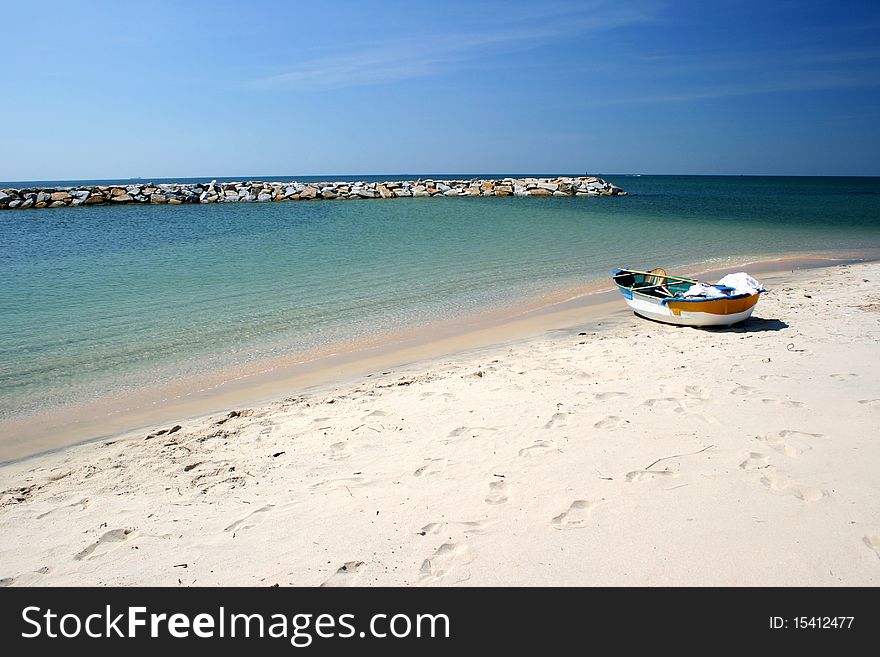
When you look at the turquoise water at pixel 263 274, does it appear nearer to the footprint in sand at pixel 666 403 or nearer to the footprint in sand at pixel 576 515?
the footprint in sand at pixel 666 403

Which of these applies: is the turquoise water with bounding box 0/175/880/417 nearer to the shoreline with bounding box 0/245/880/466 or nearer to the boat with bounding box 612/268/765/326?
the shoreline with bounding box 0/245/880/466

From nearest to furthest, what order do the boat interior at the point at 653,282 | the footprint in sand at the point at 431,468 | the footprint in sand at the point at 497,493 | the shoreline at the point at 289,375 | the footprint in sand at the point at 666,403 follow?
the footprint in sand at the point at 497,493, the footprint in sand at the point at 431,468, the footprint in sand at the point at 666,403, the shoreline at the point at 289,375, the boat interior at the point at 653,282

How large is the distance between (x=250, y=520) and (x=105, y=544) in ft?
3.29

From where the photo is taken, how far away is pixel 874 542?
335 centimetres

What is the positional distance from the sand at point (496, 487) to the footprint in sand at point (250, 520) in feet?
0.05

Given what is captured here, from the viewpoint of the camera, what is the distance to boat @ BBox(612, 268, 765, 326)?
9.21 m

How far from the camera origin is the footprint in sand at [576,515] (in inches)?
146

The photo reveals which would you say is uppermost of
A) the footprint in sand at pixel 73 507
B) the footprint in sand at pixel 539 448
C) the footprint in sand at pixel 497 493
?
the footprint in sand at pixel 539 448

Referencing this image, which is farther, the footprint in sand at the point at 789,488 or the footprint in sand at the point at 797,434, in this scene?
the footprint in sand at the point at 797,434

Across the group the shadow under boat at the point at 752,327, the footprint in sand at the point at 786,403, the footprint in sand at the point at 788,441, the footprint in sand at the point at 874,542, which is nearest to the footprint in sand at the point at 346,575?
the footprint in sand at the point at 874,542

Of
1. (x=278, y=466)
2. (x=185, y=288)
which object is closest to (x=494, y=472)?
(x=278, y=466)

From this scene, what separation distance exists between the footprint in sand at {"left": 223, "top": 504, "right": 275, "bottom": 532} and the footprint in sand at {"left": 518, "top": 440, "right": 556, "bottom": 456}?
7.08 ft

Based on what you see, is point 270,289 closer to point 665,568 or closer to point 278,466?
point 278,466
